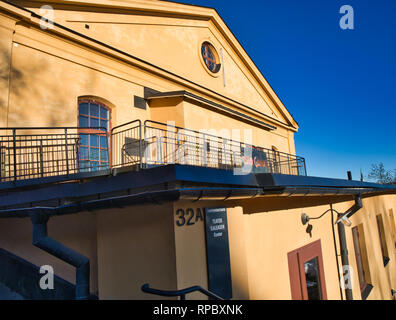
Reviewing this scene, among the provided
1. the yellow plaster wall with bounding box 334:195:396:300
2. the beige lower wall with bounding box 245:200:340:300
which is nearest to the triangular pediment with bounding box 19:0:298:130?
the yellow plaster wall with bounding box 334:195:396:300

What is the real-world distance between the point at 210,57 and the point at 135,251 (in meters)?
12.1

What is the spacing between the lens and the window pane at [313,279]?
281 inches

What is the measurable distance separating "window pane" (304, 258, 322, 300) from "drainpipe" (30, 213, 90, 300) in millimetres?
5366

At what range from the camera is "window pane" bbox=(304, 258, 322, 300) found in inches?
281

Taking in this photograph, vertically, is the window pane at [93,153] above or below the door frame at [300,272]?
above

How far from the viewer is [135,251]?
4363 millimetres

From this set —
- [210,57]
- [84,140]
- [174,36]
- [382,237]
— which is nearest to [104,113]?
[84,140]

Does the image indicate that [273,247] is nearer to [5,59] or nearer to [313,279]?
[313,279]

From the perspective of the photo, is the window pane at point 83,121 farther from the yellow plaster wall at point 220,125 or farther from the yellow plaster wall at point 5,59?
the yellow plaster wall at point 220,125

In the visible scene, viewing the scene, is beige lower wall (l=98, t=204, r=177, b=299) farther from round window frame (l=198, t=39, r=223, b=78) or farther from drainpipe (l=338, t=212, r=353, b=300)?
round window frame (l=198, t=39, r=223, b=78)

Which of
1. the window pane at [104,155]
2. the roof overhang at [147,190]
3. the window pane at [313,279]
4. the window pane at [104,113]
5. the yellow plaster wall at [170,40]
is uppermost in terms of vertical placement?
the yellow plaster wall at [170,40]

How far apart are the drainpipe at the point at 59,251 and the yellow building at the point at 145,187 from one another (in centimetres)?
2

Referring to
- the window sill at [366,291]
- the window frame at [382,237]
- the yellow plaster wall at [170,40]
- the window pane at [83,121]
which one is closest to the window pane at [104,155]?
the window pane at [83,121]
